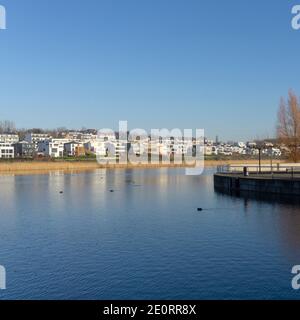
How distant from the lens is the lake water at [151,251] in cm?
1617

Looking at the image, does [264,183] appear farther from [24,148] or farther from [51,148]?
[24,148]

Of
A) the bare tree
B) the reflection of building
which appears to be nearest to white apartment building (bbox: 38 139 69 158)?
the reflection of building

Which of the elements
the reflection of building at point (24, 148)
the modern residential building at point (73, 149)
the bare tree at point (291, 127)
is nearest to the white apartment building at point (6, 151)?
the reflection of building at point (24, 148)

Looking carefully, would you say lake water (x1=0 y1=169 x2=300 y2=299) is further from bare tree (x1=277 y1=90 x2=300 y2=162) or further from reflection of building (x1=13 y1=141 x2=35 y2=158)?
reflection of building (x1=13 y1=141 x2=35 y2=158)

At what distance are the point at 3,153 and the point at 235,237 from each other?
5934 inches

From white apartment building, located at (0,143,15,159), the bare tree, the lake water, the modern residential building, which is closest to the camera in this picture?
the lake water

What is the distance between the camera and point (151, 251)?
21.5 m

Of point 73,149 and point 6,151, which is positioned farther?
point 73,149

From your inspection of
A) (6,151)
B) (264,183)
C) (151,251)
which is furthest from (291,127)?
(6,151)

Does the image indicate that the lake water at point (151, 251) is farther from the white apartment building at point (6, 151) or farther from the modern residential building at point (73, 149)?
the modern residential building at point (73, 149)

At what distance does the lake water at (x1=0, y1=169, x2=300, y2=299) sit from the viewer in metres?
16.2

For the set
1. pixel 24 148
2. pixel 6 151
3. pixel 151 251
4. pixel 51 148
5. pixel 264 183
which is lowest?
pixel 151 251
